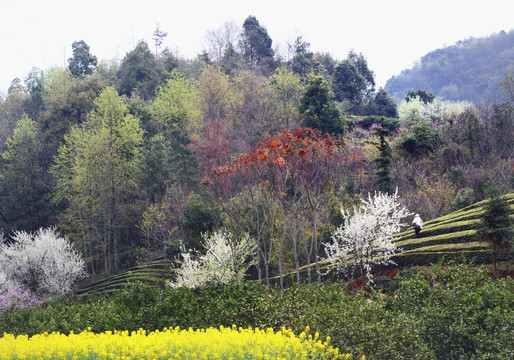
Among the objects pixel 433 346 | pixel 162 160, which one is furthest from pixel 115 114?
pixel 433 346

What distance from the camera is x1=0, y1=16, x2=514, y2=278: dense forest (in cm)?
2184

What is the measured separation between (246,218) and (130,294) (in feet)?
29.7

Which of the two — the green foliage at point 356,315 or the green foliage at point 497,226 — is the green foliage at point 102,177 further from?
the green foliage at point 497,226

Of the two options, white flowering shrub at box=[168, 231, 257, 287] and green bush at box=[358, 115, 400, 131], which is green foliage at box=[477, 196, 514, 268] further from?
green bush at box=[358, 115, 400, 131]

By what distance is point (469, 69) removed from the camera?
299 feet

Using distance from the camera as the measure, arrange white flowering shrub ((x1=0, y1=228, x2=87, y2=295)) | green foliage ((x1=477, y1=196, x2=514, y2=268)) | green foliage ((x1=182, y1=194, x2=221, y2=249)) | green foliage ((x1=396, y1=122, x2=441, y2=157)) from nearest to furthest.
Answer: green foliage ((x1=477, y1=196, x2=514, y2=268))
green foliage ((x1=182, y1=194, x2=221, y2=249))
white flowering shrub ((x1=0, y1=228, x2=87, y2=295))
green foliage ((x1=396, y1=122, x2=441, y2=157))

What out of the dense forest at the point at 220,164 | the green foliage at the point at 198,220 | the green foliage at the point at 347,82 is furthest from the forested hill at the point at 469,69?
the green foliage at the point at 198,220

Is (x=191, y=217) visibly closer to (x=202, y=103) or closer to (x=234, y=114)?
(x=234, y=114)

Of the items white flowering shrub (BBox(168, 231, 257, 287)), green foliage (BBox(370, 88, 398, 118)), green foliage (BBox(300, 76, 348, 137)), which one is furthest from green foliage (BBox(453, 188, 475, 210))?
green foliage (BBox(370, 88, 398, 118))

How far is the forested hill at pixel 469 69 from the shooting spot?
8400cm

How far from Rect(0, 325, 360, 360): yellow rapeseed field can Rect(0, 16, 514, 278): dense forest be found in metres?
9.37

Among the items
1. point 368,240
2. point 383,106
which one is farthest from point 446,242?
point 383,106

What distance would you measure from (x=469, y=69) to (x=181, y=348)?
97.7 m

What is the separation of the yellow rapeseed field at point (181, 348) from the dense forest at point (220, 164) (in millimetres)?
9365
